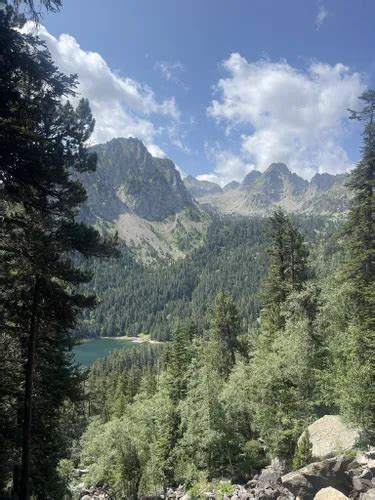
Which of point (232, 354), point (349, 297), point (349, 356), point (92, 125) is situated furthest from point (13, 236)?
point (232, 354)

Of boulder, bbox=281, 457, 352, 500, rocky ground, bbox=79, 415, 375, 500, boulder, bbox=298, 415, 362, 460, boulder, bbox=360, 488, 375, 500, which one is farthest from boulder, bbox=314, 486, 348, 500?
boulder, bbox=298, 415, 362, 460

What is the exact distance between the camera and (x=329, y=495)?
18.7 metres

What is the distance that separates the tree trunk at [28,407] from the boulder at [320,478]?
44.9 feet

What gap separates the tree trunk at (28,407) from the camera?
45.0ft

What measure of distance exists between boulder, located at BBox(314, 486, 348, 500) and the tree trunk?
13036 millimetres

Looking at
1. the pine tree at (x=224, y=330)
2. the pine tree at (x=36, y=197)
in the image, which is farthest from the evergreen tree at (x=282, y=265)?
the pine tree at (x=36, y=197)

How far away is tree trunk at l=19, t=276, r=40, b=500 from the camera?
45.0ft

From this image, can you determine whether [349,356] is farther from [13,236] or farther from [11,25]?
[11,25]

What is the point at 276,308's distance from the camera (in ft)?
125

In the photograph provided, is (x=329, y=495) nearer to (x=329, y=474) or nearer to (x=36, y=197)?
(x=329, y=474)

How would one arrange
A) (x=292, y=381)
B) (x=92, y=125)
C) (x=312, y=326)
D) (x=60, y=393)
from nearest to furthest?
1. (x=92, y=125)
2. (x=60, y=393)
3. (x=292, y=381)
4. (x=312, y=326)

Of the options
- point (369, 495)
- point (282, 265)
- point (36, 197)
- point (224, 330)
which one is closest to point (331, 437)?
point (369, 495)

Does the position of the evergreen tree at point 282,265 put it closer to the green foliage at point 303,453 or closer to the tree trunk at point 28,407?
the green foliage at point 303,453

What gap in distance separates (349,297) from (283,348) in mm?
6080
